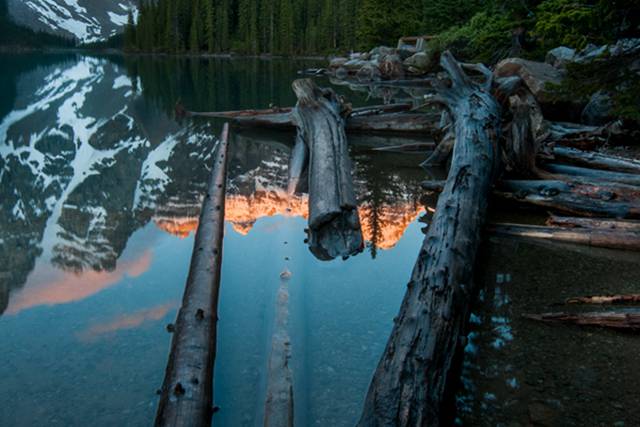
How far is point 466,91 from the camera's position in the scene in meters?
9.37

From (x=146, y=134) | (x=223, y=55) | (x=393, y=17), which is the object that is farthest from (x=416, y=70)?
(x=223, y=55)

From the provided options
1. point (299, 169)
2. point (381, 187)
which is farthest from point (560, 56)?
point (299, 169)

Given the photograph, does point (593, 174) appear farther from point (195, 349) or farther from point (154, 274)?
point (195, 349)

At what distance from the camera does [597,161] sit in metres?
7.44

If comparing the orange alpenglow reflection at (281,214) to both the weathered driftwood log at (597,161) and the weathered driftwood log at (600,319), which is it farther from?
the weathered driftwood log at (597,161)

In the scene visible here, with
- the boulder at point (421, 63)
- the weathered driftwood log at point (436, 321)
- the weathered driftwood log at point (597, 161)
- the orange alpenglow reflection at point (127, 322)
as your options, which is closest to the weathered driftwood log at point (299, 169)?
the weathered driftwood log at point (436, 321)

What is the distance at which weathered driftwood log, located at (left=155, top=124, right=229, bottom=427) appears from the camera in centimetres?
272

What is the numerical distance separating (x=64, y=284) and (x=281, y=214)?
2.92 m

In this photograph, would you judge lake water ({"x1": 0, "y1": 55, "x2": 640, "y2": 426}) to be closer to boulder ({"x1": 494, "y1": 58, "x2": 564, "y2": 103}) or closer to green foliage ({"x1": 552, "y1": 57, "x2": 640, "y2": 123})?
green foliage ({"x1": 552, "y1": 57, "x2": 640, "y2": 123})

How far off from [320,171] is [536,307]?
12.0 feet

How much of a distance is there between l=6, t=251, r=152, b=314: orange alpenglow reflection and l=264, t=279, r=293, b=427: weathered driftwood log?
5.98ft

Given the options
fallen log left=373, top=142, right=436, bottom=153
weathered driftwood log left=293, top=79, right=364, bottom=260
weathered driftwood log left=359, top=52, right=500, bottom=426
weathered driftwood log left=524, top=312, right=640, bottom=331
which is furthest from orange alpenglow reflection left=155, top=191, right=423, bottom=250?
fallen log left=373, top=142, right=436, bottom=153

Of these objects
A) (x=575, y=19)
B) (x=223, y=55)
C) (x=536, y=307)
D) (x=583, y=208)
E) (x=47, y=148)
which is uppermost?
(x=223, y=55)

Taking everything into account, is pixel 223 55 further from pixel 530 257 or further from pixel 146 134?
pixel 530 257
